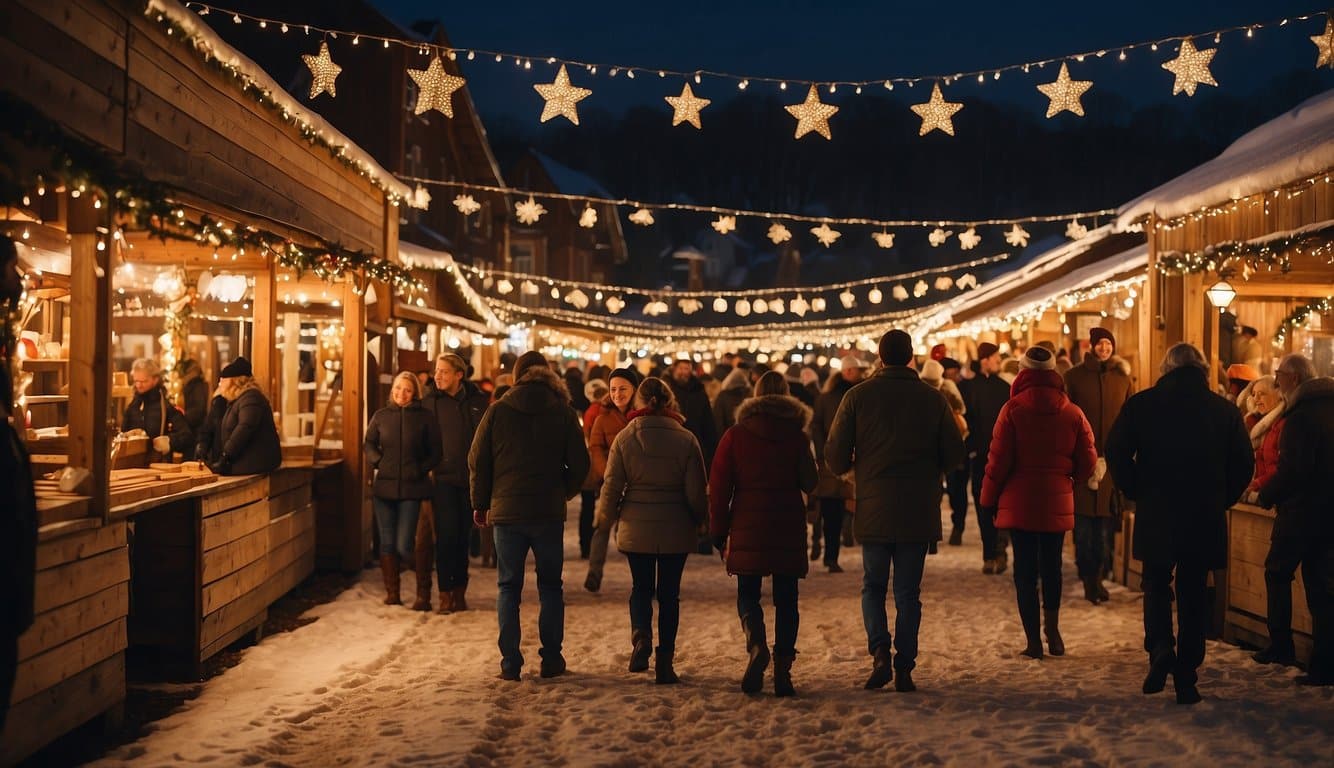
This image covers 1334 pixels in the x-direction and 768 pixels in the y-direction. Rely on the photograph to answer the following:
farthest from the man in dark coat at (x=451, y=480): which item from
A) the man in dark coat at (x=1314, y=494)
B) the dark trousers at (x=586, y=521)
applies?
the man in dark coat at (x=1314, y=494)

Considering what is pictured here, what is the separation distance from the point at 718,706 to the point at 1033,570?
254cm

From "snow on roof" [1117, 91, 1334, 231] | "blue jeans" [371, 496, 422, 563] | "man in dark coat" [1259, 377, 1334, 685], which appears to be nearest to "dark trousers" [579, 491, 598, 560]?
"blue jeans" [371, 496, 422, 563]

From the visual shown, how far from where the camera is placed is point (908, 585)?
7344 mm

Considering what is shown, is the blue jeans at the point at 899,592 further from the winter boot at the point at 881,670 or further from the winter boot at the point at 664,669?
the winter boot at the point at 664,669

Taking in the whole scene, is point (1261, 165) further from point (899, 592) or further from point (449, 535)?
point (449, 535)

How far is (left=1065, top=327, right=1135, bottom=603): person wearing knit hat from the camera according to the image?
10.4 m

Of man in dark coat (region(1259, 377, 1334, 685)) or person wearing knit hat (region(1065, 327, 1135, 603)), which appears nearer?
man in dark coat (region(1259, 377, 1334, 685))

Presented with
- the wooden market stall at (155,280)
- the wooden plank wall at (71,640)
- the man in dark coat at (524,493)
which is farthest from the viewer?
the man in dark coat at (524,493)

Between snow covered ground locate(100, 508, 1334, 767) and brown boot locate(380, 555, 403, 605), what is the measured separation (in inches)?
28.6

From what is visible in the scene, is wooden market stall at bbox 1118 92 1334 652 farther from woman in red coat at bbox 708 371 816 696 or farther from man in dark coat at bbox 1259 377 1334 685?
woman in red coat at bbox 708 371 816 696

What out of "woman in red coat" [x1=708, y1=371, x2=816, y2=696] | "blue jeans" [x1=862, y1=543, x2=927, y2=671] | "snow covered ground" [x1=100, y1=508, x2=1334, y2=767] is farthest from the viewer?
"blue jeans" [x1=862, y1=543, x2=927, y2=671]

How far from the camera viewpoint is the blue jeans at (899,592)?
24.1 ft

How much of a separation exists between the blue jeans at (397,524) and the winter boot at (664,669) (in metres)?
3.62

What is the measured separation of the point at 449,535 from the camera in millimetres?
10203
